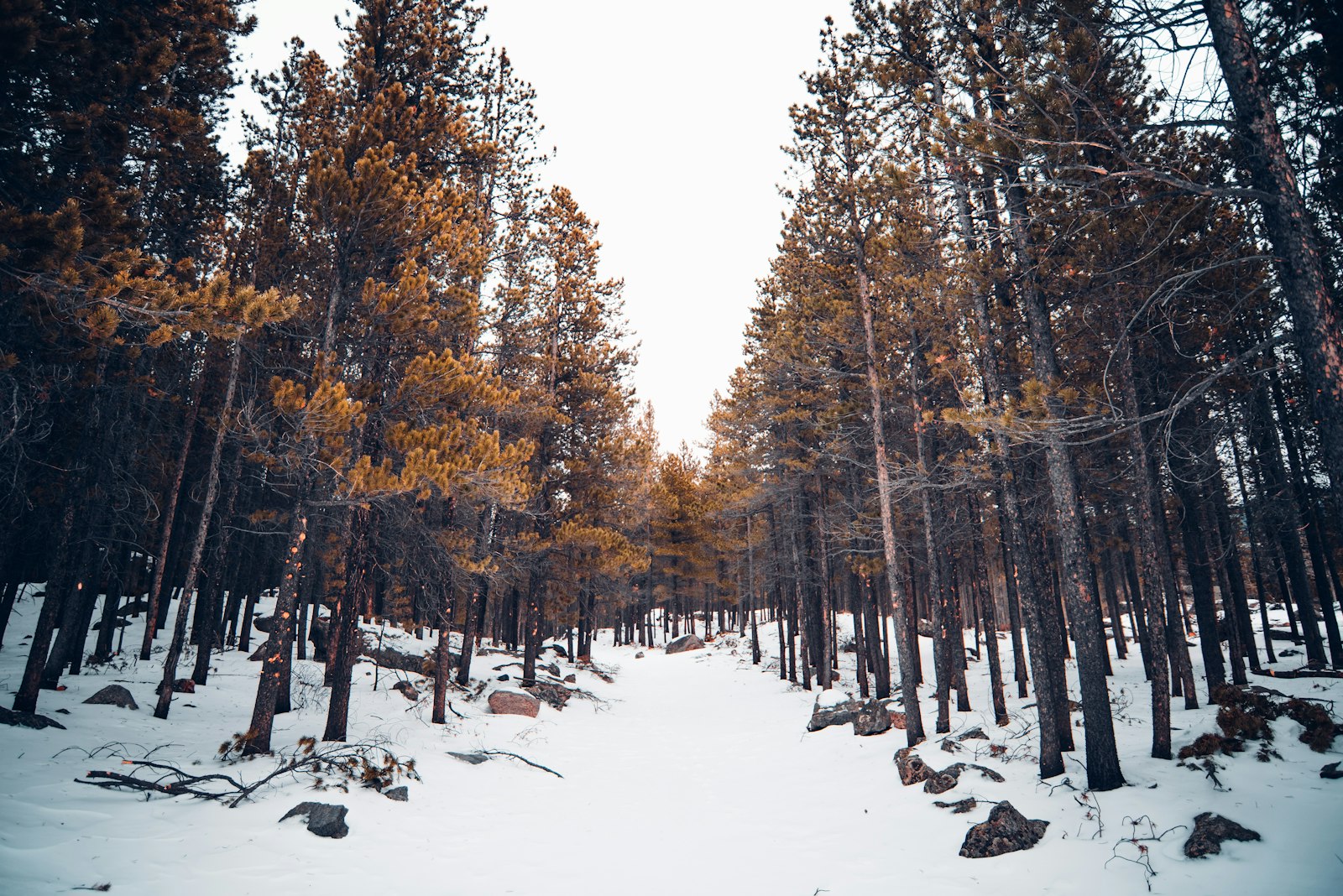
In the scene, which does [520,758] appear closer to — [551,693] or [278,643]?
[278,643]

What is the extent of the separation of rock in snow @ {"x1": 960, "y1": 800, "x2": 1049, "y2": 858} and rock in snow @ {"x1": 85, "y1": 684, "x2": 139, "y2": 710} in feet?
48.1

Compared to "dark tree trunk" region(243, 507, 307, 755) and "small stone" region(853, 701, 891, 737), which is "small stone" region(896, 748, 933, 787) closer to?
"small stone" region(853, 701, 891, 737)

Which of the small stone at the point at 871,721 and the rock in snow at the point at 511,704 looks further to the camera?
the rock in snow at the point at 511,704

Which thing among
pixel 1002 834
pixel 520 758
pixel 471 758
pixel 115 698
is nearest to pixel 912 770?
pixel 1002 834

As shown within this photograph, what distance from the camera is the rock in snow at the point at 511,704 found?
1535cm

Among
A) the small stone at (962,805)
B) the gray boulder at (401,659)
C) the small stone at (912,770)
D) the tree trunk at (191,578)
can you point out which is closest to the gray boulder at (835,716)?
the small stone at (912,770)

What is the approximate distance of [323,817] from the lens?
659 cm

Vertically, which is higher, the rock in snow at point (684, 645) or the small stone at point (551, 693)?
the small stone at point (551, 693)

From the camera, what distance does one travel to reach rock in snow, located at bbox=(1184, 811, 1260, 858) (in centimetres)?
564

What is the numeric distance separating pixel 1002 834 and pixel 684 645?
32.4 meters

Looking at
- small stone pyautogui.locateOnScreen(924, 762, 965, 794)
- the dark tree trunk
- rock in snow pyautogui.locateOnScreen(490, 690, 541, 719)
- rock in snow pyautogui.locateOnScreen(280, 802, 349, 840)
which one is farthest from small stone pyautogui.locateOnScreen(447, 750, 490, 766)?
small stone pyautogui.locateOnScreen(924, 762, 965, 794)

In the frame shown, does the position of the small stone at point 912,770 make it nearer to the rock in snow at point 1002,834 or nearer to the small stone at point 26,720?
the rock in snow at point 1002,834

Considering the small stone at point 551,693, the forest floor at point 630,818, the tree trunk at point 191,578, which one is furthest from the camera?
the small stone at point 551,693

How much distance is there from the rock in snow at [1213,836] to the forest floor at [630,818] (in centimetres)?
8
